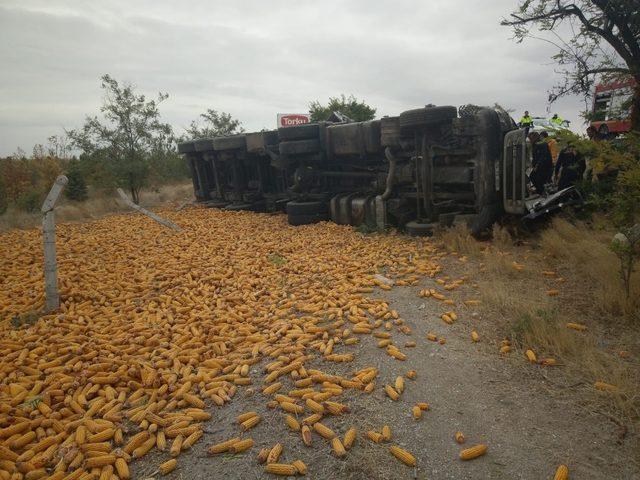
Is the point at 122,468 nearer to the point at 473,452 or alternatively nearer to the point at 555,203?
the point at 473,452

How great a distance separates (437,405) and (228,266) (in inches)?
185

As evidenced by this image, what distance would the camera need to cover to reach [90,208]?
51.3 ft

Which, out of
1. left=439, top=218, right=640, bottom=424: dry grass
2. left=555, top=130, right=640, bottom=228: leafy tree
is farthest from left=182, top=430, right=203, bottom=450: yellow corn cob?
left=555, top=130, right=640, bottom=228: leafy tree

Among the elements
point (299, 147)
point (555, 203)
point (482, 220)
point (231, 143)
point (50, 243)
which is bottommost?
point (482, 220)

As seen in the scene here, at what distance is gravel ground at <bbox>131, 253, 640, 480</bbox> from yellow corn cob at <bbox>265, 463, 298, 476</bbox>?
0.06 metres

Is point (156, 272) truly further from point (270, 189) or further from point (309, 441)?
point (270, 189)

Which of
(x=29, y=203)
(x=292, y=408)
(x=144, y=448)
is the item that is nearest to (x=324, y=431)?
(x=292, y=408)

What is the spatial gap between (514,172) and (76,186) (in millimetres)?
18296

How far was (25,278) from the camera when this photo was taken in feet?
21.6

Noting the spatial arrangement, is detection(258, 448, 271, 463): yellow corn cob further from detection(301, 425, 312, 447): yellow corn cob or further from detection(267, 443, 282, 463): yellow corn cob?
detection(301, 425, 312, 447): yellow corn cob

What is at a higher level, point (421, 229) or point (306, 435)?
point (421, 229)

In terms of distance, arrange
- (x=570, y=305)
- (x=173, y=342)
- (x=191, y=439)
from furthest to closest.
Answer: (x=570, y=305)
(x=173, y=342)
(x=191, y=439)

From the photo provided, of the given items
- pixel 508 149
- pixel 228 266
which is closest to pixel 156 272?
pixel 228 266

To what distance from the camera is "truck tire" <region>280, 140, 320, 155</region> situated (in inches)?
403
